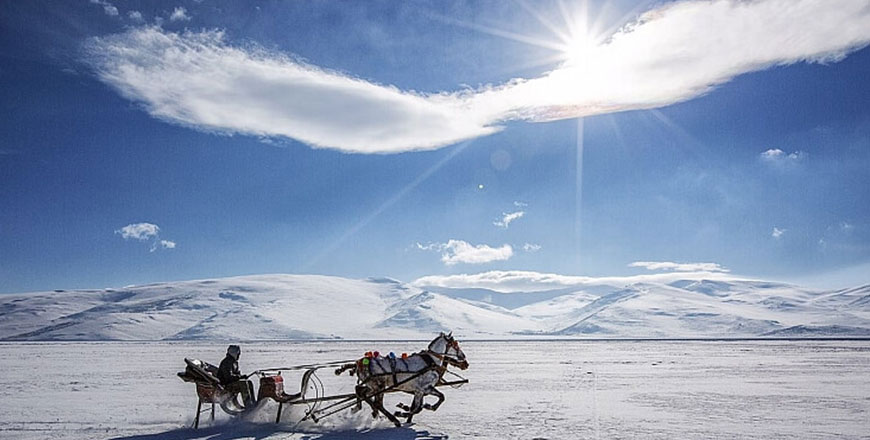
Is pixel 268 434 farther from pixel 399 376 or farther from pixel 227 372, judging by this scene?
pixel 399 376

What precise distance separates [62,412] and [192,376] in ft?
15.2

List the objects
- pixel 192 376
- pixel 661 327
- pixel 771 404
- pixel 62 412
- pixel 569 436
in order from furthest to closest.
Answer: pixel 661 327
pixel 771 404
pixel 62 412
pixel 192 376
pixel 569 436

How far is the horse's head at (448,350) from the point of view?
11531 mm

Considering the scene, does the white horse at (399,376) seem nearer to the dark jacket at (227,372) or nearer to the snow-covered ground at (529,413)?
the snow-covered ground at (529,413)

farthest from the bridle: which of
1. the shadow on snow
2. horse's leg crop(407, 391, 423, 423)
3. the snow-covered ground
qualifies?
the shadow on snow

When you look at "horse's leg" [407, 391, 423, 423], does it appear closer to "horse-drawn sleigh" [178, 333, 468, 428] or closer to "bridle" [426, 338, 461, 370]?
"horse-drawn sleigh" [178, 333, 468, 428]

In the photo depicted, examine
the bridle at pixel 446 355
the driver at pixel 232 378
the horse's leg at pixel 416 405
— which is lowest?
the horse's leg at pixel 416 405

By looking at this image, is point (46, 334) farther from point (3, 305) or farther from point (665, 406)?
point (665, 406)

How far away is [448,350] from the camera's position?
1166cm

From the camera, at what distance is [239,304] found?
188 meters

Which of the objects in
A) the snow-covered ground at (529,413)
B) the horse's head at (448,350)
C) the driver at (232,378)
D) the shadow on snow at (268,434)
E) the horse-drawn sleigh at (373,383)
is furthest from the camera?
the horse's head at (448,350)

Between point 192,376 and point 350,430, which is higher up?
point 192,376

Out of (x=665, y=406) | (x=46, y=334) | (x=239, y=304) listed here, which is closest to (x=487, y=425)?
(x=665, y=406)

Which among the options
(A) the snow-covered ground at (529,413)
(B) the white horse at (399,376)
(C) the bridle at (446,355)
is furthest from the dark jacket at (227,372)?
(C) the bridle at (446,355)
